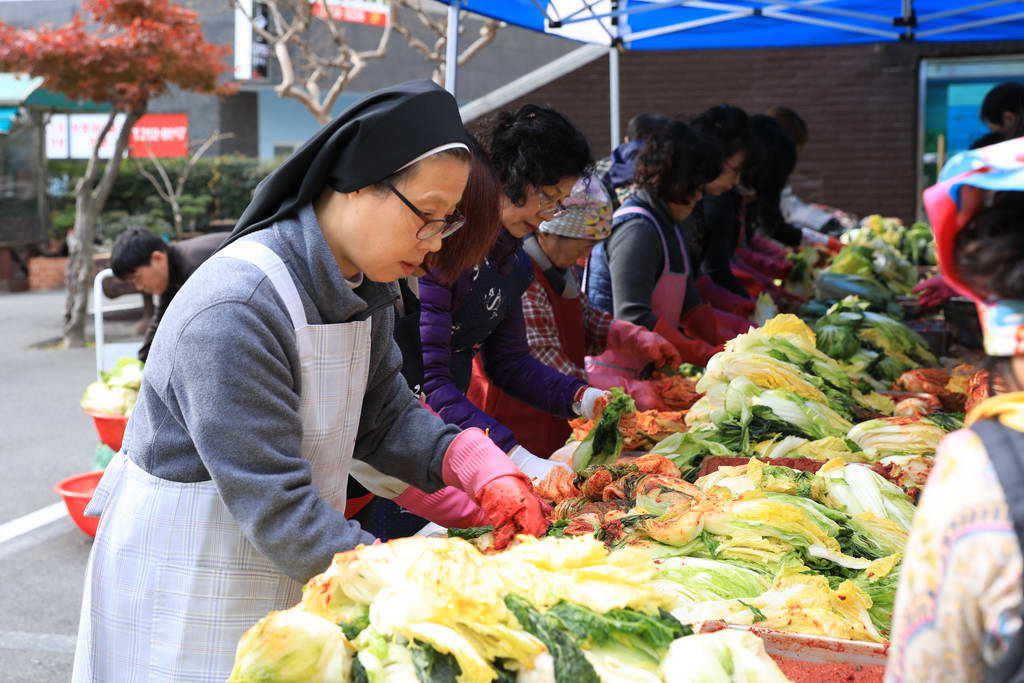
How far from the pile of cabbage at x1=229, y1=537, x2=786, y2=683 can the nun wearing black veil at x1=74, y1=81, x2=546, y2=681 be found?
0.31 m

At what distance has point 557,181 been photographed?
3350 mm

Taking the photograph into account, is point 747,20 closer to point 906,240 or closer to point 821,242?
point 821,242

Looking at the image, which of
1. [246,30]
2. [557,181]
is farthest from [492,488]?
[246,30]

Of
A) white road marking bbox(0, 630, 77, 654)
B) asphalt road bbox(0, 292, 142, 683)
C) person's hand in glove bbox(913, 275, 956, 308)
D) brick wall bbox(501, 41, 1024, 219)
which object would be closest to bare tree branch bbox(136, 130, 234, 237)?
asphalt road bbox(0, 292, 142, 683)

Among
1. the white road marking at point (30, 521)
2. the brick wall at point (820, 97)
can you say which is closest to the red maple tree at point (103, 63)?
the brick wall at point (820, 97)

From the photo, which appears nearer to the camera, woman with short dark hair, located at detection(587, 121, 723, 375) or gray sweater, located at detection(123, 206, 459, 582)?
gray sweater, located at detection(123, 206, 459, 582)

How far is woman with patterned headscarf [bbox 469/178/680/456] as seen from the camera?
396 cm

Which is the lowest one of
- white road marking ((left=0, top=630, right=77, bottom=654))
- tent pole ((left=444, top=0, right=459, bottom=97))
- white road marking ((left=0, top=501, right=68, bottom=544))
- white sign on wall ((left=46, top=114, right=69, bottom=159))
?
white road marking ((left=0, top=630, right=77, bottom=654))

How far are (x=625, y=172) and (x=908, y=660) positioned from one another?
4.17m

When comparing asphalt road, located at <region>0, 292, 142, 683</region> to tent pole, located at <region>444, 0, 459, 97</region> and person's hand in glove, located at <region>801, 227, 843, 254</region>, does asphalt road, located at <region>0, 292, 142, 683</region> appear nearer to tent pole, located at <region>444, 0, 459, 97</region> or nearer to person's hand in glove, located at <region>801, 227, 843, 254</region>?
tent pole, located at <region>444, 0, 459, 97</region>

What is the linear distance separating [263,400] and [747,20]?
690 cm

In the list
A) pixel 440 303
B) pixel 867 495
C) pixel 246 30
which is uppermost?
pixel 246 30

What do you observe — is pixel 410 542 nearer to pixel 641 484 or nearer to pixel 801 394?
pixel 641 484

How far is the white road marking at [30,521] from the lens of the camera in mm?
6391
